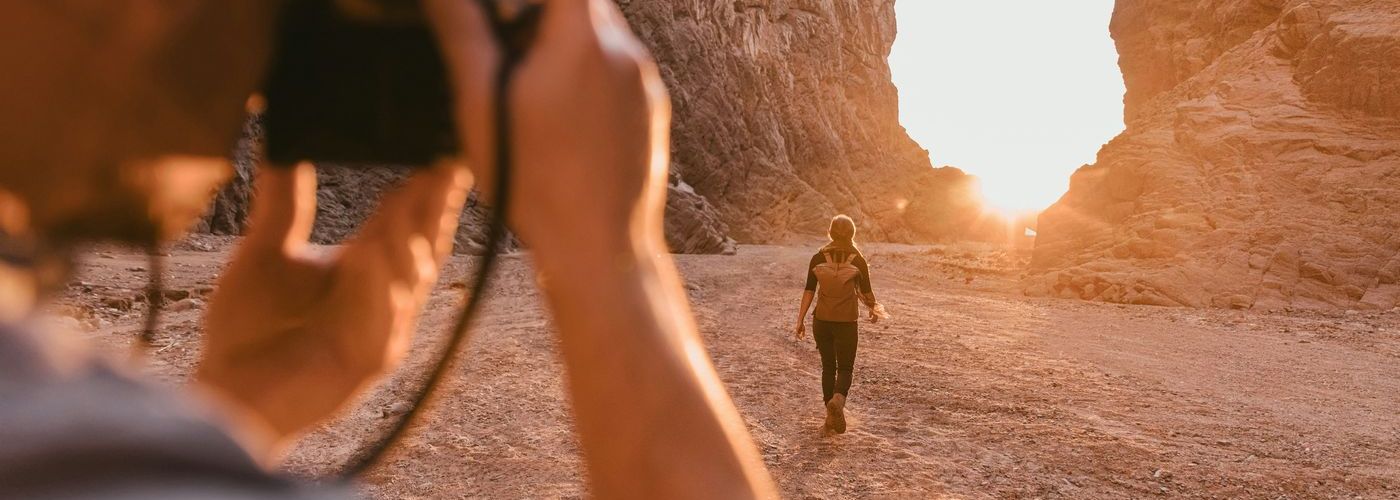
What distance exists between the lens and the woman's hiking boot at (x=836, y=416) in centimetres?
591

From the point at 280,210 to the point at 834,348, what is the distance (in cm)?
573

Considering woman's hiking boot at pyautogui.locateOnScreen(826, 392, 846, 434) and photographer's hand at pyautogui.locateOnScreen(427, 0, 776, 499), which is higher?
photographer's hand at pyautogui.locateOnScreen(427, 0, 776, 499)

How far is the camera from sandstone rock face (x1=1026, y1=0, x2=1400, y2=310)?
16219 millimetres

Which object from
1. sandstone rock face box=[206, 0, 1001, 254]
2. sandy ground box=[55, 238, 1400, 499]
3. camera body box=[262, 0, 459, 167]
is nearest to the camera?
camera body box=[262, 0, 459, 167]

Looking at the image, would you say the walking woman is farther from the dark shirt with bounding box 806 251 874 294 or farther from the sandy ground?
the sandy ground

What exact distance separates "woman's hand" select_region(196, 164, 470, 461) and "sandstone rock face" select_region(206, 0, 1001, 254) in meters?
23.9

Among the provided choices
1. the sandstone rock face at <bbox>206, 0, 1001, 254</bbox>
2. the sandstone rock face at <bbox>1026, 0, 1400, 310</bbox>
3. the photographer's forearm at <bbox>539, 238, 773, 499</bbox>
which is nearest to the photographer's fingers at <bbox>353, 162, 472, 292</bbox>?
the photographer's forearm at <bbox>539, 238, 773, 499</bbox>

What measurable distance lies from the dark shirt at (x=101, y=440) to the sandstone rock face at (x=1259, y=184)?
1781 centimetres

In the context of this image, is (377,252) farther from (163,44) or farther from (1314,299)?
(1314,299)

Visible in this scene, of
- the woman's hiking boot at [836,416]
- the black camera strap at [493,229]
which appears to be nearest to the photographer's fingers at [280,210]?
the black camera strap at [493,229]

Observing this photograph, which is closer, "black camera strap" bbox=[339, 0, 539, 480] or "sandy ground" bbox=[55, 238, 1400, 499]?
"black camera strap" bbox=[339, 0, 539, 480]

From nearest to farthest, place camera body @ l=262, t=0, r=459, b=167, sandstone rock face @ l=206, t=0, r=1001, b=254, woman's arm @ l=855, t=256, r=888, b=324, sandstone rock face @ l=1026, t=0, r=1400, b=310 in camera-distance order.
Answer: camera body @ l=262, t=0, r=459, b=167 < woman's arm @ l=855, t=256, r=888, b=324 < sandstone rock face @ l=1026, t=0, r=1400, b=310 < sandstone rock face @ l=206, t=0, r=1001, b=254

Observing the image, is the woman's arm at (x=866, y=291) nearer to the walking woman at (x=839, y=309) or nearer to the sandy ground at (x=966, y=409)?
the walking woman at (x=839, y=309)

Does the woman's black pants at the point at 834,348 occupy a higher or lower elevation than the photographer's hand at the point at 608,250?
lower
